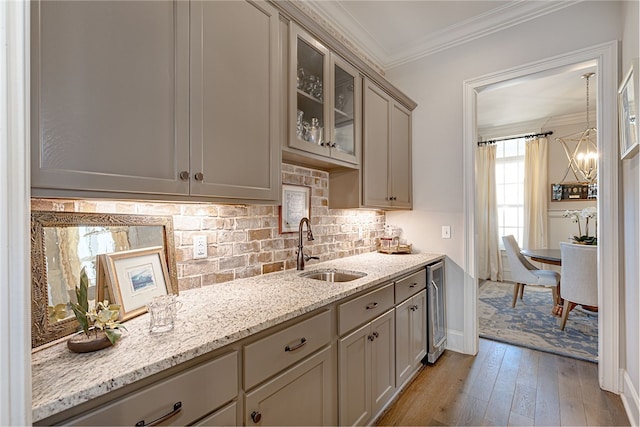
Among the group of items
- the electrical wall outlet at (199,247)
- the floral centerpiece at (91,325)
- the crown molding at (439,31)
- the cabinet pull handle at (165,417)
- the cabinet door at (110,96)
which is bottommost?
the cabinet pull handle at (165,417)

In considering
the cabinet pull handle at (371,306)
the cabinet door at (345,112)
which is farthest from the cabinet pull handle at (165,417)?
the cabinet door at (345,112)

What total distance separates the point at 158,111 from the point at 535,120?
6.06m

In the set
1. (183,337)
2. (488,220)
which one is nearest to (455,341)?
(183,337)

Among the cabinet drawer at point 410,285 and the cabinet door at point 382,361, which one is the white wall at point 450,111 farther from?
the cabinet door at point 382,361

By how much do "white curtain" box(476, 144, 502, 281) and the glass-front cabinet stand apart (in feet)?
13.8

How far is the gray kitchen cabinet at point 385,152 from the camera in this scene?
7.84ft

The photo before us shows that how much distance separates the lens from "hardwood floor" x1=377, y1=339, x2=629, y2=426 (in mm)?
1875

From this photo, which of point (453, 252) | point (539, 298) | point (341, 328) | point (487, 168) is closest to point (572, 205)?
point (487, 168)

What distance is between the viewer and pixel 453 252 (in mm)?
2848

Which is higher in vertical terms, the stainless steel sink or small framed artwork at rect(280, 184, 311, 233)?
small framed artwork at rect(280, 184, 311, 233)

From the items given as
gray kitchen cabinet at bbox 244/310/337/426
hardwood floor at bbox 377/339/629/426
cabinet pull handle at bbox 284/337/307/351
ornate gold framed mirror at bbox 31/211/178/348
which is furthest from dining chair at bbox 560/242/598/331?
ornate gold framed mirror at bbox 31/211/178/348

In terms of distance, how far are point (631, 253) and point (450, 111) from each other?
5.64 feet

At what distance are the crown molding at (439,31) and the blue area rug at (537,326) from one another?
2893mm

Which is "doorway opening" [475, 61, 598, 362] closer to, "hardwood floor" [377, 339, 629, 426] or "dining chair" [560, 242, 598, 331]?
"dining chair" [560, 242, 598, 331]
